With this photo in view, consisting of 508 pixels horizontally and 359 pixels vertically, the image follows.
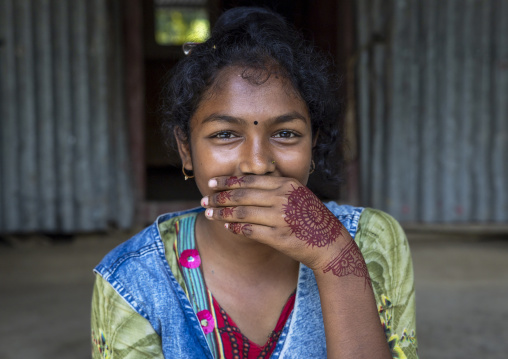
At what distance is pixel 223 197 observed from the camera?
4.21ft

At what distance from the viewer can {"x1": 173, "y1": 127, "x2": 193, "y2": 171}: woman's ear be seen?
161 centimetres

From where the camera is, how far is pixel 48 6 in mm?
4316

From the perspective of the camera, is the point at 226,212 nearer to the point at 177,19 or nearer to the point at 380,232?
the point at 380,232

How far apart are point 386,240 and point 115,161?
3.40 m

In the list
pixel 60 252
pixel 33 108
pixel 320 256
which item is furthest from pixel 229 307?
pixel 33 108

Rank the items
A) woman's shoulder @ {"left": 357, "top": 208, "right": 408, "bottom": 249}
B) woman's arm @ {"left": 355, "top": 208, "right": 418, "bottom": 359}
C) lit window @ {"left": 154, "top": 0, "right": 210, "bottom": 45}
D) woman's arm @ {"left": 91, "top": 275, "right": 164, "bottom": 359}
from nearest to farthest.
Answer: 1. woman's arm @ {"left": 91, "top": 275, "right": 164, "bottom": 359}
2. woman's arm @ {"left": 355, "top": 208, "right": 418, "bottom": 359}
3. woman's shoulder @ {"left": 357, "top": 208, "right": 408, "bottom": 249}
4. lit window @ {"left": 154, "top": 0, "right": 210, "bottom": 45}

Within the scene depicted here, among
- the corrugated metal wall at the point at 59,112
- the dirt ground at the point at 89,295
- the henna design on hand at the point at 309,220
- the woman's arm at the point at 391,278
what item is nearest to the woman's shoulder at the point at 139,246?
the henna design on hand at the point at 309,220

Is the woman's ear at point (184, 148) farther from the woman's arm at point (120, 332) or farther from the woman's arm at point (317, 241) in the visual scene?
the woman's arm at point (120, 332)

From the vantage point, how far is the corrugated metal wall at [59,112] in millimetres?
4328

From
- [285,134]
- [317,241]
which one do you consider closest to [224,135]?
[285,134]

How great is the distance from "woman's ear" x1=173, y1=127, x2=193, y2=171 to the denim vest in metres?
0.28

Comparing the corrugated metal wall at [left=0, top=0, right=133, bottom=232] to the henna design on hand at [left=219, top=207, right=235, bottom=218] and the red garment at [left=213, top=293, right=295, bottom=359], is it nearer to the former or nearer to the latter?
the red garment at [left=213, top=293, right=295, bottom=359]

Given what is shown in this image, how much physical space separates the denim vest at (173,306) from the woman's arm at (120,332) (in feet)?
0.06

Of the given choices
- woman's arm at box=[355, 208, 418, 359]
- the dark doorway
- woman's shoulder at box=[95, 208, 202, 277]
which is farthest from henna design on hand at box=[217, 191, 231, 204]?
the dark doorway
